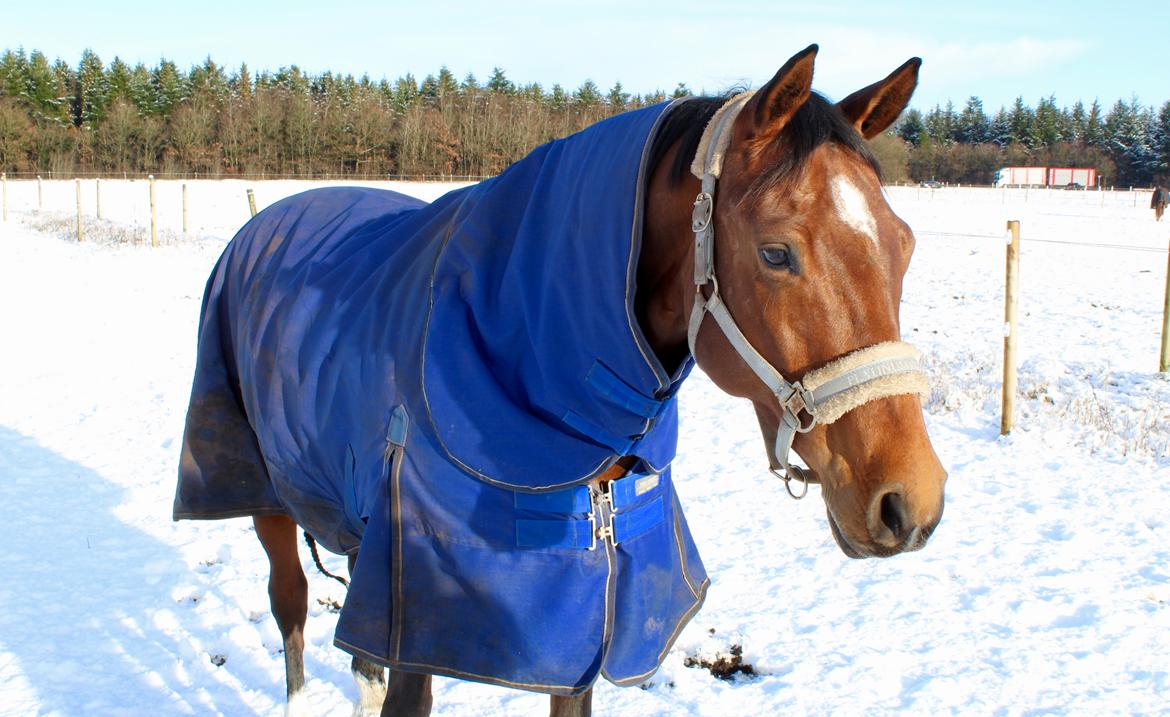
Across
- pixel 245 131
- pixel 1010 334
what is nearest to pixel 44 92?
pixel 245 131

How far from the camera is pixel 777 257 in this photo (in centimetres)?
147

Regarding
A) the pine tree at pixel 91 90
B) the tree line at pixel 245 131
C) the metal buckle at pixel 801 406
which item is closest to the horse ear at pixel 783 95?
the metal buckle at pixel 801 406

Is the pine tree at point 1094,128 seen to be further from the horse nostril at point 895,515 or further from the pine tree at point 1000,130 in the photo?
the horse nostril at point 895,515

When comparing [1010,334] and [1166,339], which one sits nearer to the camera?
[1010,334]

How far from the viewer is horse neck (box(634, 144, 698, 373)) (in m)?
1.67

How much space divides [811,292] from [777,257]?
90mm

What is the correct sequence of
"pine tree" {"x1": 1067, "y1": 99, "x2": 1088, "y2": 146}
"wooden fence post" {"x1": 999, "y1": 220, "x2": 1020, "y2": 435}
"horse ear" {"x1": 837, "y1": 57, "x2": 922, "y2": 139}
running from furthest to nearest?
"pine tree" {"x1": 1067, "y1": 99, "x2": 1088, "y2": 146} < "wooden fence post" {"x1": 999, "y1": 220, "x2": 1020, "y2": 435} < "horse ear" {"x1": 837, "y1": 57, "x2": 922, "y2": 139}

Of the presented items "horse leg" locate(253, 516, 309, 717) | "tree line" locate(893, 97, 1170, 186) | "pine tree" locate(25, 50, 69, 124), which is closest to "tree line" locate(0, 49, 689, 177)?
"pine tree" locate(25, 50, 69, 124)

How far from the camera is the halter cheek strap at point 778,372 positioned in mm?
1392

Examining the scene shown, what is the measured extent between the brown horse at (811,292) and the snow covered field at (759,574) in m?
1.93

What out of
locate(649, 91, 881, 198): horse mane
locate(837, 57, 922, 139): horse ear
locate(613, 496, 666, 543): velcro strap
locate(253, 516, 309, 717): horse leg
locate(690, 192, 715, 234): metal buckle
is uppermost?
locate(837, 57, 922, 139): horse ear

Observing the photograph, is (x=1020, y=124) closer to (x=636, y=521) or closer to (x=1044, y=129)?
(x=1044, y=129)

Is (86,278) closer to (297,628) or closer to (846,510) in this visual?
(297,628)

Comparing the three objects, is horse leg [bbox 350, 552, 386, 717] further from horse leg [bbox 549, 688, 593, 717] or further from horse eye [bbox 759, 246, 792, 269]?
horse eye [bbox 759, 246, 792, 269]
